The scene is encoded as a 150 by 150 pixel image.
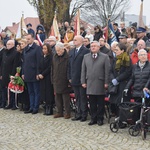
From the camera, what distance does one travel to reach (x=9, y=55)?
11703 mm

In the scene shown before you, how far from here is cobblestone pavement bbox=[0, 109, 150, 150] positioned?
7.38 m

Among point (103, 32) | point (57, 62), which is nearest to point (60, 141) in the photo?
point (57, 62)

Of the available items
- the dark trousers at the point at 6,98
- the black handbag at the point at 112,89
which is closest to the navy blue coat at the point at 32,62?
the dark trousers at the point at 6,98

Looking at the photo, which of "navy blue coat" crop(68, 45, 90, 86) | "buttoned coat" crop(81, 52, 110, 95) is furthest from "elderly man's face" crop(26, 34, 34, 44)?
"buttoned coat" crop(81, 52, 110, 95)

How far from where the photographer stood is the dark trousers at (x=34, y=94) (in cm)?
1096

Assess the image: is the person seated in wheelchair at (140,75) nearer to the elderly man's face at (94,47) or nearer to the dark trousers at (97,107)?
the dark trousers at (97,107)

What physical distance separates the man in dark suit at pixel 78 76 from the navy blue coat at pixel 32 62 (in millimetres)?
1259

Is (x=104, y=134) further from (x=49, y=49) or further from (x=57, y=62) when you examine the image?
(x=49, y=49)

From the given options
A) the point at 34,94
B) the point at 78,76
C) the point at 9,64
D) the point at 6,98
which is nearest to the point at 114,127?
the point at 78,76

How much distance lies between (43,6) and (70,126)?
14.5 metres

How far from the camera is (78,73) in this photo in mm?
9812

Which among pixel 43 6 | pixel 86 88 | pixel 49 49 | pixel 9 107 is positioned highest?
pixel 43 6

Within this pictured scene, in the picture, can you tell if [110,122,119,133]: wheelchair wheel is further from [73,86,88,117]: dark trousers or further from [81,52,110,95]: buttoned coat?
[73,86,88,117]: dark trousers

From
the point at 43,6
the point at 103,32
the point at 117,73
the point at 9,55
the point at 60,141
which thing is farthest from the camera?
the point at 43,6
